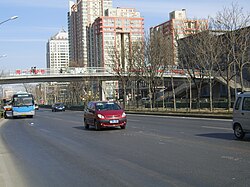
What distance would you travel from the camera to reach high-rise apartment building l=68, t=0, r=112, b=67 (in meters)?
119

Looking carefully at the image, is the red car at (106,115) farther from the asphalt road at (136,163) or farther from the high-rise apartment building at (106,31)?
the high-rise apartment building at (106,31)

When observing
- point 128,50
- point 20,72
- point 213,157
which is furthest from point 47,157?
point 20,72

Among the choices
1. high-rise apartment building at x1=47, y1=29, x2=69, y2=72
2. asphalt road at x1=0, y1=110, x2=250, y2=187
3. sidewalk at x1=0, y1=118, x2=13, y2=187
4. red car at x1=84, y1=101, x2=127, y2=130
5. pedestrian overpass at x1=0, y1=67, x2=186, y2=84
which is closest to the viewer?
asphalt road at x1=0, y1=110, x2=250, y2=187

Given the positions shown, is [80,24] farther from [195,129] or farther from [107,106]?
[195,129]

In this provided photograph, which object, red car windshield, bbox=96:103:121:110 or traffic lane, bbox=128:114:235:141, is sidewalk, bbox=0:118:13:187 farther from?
red car windshield, bbox=96:103:121:110

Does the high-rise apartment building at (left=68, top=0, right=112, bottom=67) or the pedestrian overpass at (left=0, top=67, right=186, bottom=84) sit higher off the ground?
the high-rise apartment building at (left=68, top=0, right=112, bottom=67)

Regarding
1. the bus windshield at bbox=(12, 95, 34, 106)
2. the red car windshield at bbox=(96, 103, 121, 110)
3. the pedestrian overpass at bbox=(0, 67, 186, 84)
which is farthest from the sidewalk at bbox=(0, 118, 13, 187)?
the pedestrian overpass at bbox=(0, 67, 186, 84)

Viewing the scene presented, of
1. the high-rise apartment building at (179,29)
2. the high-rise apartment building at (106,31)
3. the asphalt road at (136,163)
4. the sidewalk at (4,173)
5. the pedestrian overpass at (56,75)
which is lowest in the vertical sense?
the sidewalk at (4,173)

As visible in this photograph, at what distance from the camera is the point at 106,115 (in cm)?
2088

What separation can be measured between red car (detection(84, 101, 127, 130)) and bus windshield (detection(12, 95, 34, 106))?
24787 mm

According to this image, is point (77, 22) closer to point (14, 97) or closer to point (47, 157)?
point (14, 97)

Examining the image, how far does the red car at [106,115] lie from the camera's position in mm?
20938

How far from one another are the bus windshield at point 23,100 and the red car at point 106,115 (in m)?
24.8

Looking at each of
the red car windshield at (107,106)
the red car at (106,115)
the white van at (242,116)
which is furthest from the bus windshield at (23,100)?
the white van at (242,116)
